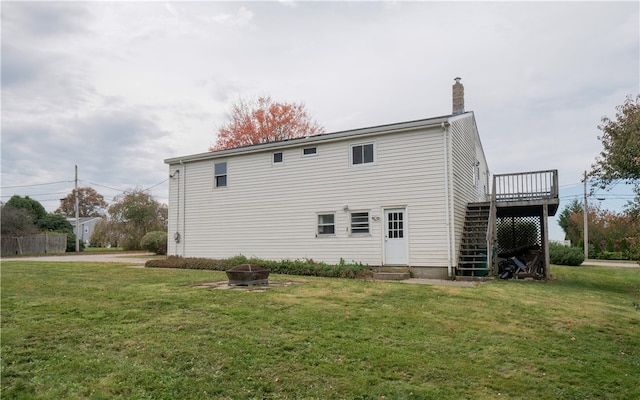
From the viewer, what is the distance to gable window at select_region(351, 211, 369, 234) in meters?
14.8

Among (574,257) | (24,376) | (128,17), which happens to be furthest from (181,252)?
(574,257)

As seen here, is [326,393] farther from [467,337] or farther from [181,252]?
[181,252]

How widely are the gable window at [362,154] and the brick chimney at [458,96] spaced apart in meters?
5.89

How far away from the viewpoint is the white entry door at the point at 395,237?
46.0ft

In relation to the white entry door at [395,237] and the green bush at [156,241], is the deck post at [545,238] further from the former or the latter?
the green bush at [156,241]

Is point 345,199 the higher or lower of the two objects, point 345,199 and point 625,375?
the higher

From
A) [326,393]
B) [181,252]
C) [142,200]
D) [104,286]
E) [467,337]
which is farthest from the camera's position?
[142,200]

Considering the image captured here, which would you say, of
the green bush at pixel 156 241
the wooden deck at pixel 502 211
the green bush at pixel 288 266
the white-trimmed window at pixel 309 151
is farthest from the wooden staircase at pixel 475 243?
the green bush at pixel 156 241

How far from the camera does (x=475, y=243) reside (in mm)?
13891

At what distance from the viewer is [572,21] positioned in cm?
1170

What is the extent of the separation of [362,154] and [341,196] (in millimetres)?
1712

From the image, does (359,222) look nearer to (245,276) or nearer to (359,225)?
(359,225)

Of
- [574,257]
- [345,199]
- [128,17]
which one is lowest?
[574,257]

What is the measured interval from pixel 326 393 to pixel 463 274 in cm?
1044
